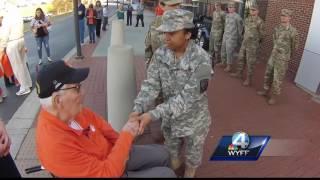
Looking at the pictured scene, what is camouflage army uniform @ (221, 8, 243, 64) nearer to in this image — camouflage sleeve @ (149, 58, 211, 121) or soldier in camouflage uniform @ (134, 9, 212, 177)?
soldier in camouflage uniform @ (134, 9, 212, 177)

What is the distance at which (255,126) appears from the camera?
5.21 metres

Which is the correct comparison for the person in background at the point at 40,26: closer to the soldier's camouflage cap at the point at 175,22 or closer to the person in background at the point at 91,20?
the person in background at the point at 91,20

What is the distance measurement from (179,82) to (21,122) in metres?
3.24

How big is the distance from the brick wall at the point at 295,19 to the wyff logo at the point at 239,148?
14.1 ft

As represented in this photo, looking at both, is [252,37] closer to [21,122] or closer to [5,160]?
[21,122]

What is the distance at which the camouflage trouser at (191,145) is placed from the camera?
3338 mm

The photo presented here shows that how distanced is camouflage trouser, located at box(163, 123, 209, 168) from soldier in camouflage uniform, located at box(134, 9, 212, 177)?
0.4 inches

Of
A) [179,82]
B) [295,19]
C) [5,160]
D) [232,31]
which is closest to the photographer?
[5,160]

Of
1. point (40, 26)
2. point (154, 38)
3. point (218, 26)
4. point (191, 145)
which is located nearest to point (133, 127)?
point (191, 145)

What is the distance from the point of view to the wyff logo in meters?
3.35

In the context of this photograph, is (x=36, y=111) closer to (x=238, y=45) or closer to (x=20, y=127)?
(x=20, y=127)

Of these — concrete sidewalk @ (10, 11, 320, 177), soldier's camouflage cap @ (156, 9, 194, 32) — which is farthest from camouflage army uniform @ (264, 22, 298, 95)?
soldier's camouflage cap @ (156, 9, 194, 32)

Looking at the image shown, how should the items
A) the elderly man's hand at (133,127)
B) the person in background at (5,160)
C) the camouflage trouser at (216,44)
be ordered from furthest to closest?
1. the camouflage trouser at (216,44)
2. the elderly man's hand at (133,127)
3. the person in background at (5,160)

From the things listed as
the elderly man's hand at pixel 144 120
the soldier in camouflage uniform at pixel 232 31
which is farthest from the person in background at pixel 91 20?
the elderly man's hand at pixel 144 120
